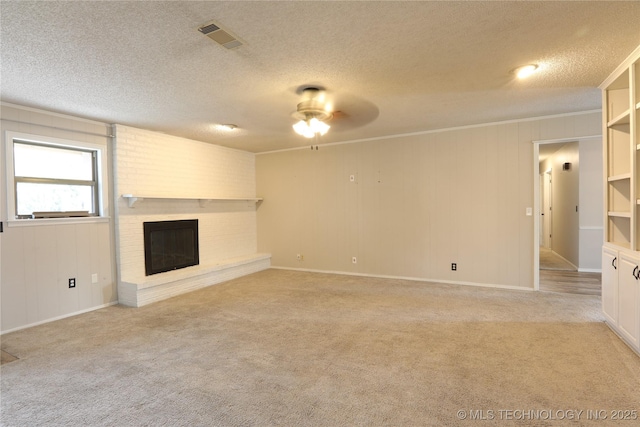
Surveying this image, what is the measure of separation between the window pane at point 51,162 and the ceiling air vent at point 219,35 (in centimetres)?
302

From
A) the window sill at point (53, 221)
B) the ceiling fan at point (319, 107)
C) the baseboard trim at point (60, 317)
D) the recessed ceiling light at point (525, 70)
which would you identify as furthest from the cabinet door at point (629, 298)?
the window sill at point (53, 221)

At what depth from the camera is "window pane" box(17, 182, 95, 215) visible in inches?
144

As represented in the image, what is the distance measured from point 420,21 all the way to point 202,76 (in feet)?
6.13

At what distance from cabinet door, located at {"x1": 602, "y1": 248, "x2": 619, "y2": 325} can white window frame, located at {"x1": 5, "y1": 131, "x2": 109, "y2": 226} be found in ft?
19.1

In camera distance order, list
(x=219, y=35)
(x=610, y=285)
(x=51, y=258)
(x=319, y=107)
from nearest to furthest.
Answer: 1. (x=219, y=35)
2. (x=610, y=285)
3. (x=319, y=107)
4. (x=51, y=258)

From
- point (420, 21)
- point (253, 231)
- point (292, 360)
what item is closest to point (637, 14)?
point (420, 21)

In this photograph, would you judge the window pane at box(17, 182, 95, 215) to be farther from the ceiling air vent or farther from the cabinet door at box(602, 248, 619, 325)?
the cabinet door at box(602, 248, 619, 325)

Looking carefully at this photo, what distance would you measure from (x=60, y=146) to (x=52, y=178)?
0.41 m

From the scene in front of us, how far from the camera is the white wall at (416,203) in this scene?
4664mm

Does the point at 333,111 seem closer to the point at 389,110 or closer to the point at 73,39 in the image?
the point at 389,110

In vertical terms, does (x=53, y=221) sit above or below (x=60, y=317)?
above

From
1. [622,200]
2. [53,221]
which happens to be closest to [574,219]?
[622,200]

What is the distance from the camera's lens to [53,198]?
155 inches

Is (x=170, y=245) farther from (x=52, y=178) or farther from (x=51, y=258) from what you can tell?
(x=52, y=178)
